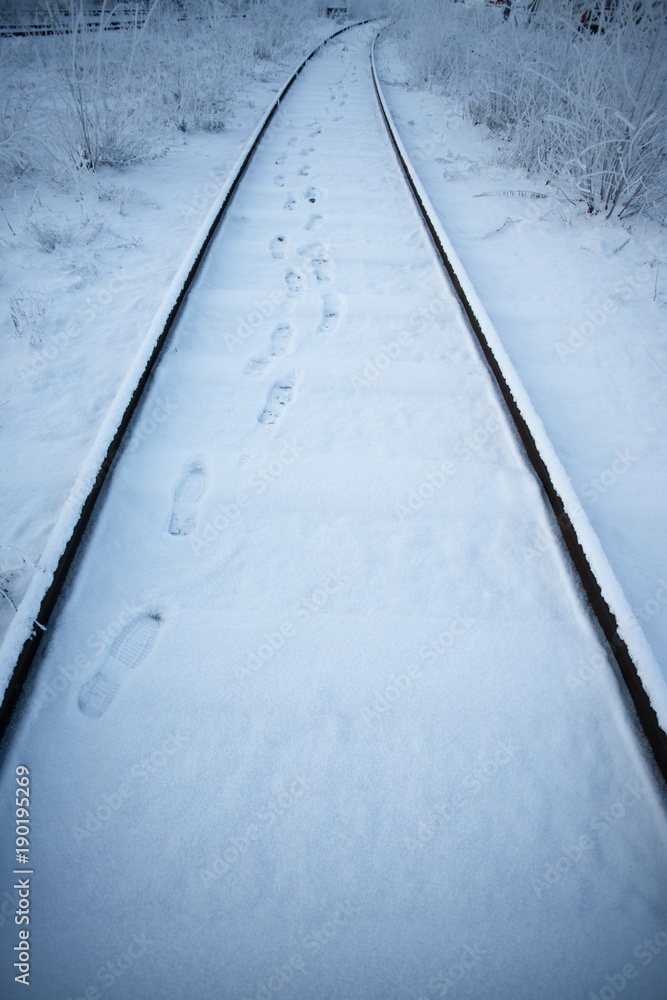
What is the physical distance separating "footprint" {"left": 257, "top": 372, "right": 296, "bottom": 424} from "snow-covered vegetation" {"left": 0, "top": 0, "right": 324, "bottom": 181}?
105 inches

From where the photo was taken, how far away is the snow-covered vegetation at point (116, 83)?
3843 millimetres

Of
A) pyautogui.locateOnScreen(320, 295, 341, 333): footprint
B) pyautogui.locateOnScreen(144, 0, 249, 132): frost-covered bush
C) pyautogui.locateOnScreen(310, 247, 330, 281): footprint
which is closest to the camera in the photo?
pyautogui.locateOnScreen(320, 295, 341, 333): footprint

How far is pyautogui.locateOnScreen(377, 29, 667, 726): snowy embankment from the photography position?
1.53 m

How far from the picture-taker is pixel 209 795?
3.36ft

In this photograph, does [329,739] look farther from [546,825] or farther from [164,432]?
[164,432]

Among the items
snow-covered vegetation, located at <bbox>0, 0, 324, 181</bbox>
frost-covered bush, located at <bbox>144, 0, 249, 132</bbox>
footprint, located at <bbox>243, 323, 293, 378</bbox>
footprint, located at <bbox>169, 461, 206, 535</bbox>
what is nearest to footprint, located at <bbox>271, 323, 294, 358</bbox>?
footprint, located at <bbox>243, 323, 293, 378</bbox>

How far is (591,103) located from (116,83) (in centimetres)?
552

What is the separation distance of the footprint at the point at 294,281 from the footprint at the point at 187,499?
1.45 m

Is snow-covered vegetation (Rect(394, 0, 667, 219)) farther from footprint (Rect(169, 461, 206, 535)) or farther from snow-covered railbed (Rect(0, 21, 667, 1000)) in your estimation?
footprint (Rect(169, 461, 206, 535))

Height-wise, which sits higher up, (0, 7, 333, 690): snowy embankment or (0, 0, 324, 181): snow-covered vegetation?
A: (0, 0, 324, 181): snow-covered vegetation

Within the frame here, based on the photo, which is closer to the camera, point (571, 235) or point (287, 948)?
point (287, 948)

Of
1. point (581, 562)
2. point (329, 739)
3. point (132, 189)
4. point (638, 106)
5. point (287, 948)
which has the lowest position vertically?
point (287, 948)

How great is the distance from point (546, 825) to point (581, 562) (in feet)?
2.24

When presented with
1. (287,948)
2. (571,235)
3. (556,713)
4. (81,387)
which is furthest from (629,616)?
(571,235)
